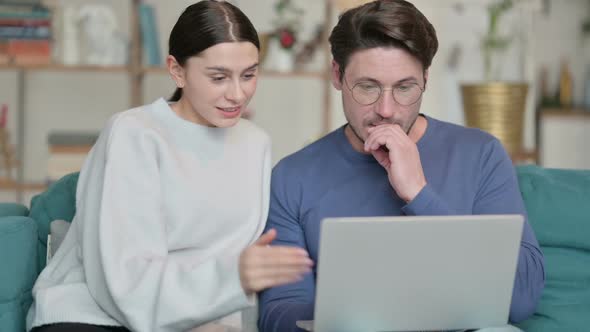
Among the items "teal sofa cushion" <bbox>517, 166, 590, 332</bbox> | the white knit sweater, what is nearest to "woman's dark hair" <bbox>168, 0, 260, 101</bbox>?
the white knit sweater

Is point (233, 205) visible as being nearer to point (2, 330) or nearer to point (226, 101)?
point (226, 101)

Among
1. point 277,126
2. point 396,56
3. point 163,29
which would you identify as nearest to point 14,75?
point 163,29

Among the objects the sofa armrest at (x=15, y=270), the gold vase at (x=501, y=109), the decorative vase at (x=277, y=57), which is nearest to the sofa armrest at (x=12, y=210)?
the sofa armrest at (x=15, y=270)

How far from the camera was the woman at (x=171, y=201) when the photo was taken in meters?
1.63

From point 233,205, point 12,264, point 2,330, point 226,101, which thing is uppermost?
point 226,101

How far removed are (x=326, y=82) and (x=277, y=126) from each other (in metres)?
0.44

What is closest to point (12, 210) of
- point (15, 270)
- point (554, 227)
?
point (15, 270)

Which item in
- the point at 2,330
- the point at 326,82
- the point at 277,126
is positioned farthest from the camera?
the point at 277,126

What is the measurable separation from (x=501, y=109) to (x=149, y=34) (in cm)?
170

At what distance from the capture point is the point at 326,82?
431 centimetres

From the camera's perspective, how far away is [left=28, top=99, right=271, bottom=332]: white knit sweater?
5.18 feet

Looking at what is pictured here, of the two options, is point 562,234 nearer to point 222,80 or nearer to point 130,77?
point 222,80

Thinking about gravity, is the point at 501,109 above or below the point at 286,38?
below

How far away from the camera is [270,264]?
55.2 inches
